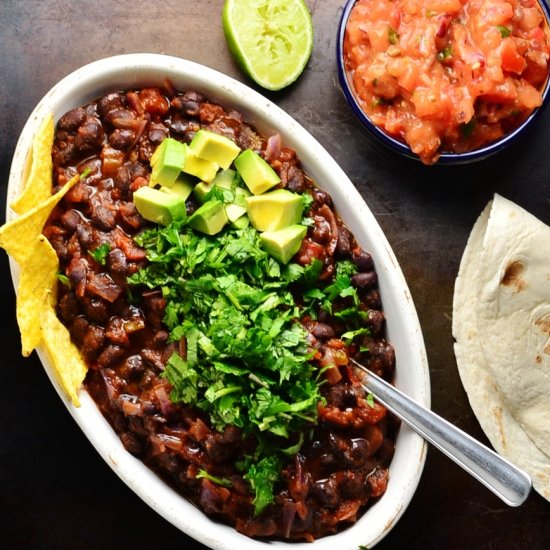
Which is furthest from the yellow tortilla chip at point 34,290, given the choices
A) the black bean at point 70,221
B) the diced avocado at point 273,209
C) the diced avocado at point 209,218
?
the diced avocado at point 273,209

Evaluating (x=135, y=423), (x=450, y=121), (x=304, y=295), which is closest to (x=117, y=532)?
(x=135, y=423)

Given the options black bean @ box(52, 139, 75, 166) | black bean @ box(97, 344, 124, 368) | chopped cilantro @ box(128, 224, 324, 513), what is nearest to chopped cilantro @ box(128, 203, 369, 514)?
chopped cilantro @ box(128, 224, 324, 513)

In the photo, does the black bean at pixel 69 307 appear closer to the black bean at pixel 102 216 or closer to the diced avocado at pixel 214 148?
the black bean at pixel 102 216

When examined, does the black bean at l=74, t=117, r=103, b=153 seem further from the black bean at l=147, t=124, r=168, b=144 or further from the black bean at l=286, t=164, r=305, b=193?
the black bean at l=286, t=164, r=305, b=193

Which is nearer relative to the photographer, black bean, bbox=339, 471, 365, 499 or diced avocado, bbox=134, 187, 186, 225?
diced avocado, bbox=134, 187, 186, 225

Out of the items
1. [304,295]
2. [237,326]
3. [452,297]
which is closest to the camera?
[237,326]

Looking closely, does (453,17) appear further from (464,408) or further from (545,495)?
(545,495)

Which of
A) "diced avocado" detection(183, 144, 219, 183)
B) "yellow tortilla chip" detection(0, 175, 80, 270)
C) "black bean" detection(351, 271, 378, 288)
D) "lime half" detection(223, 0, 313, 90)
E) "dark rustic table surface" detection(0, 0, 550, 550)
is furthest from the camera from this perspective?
"dark rustic table surface" detection(0, 0, 550, 550)
